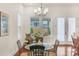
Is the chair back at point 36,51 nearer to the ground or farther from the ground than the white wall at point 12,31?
nearer to the ground

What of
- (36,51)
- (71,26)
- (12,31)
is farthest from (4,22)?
(71,26)

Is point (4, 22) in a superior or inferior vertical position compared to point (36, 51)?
superior

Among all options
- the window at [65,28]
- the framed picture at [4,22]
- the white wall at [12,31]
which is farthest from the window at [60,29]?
the framed picture at [4,22]

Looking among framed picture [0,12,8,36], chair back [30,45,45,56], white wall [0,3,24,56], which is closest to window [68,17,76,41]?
chair back [30,45,45,56]

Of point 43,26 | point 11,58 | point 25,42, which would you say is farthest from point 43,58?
point 43,26

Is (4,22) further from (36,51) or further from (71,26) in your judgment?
(71,26)

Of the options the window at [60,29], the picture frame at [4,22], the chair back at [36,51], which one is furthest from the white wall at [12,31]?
the window at [60,29]

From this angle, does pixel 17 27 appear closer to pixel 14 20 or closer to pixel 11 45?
pixel 14 20

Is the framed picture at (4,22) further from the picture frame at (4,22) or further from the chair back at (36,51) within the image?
the chair back at (36,51)

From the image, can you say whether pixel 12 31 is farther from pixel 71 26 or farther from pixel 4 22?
pixel 71 26

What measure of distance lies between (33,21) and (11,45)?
0.35 meters

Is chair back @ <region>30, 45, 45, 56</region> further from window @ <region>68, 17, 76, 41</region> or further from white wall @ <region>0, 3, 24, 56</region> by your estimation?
window @ <region>68, 17, 76, 41</region>

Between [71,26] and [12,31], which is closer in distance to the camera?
[12,31]

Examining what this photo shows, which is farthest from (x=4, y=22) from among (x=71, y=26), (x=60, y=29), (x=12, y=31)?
(x=71, y=26)
